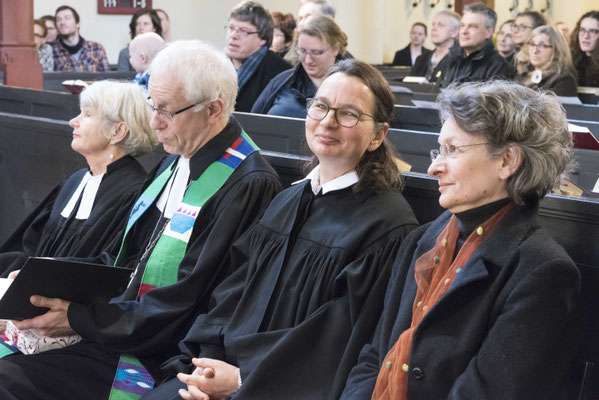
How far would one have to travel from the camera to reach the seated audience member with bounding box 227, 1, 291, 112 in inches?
234

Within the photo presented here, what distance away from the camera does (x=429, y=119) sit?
5309mm

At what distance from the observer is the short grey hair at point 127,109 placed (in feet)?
12.3

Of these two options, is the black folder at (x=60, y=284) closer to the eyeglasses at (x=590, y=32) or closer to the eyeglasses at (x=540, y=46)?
the eyeglasses at (x=540, y=46)

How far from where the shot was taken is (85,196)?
12.4ft

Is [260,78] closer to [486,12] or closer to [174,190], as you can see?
[486,12]

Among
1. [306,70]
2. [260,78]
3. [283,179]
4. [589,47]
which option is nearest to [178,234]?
[283,179]

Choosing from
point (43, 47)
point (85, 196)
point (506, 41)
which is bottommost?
point (85, 196)

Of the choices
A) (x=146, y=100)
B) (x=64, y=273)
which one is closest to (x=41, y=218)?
(x=146, y=100)

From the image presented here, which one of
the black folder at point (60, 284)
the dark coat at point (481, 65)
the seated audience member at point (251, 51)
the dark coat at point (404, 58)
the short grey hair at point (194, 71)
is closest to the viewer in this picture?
the black folder at point (60, 284)

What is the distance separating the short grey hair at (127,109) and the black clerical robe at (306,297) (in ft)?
3.73

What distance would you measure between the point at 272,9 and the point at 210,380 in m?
12.8

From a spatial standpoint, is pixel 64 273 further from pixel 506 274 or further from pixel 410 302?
pixel 506 274

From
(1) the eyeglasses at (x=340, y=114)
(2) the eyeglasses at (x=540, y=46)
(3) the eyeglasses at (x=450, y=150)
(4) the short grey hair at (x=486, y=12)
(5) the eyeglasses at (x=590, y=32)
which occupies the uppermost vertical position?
(4) the short grey hair at (x=486, y=12)

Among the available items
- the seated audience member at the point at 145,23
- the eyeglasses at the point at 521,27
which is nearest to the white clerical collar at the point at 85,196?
the seated audience member at the point at 145,23
